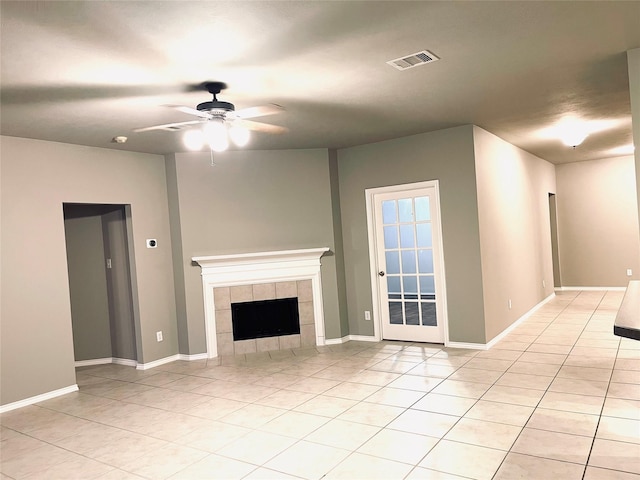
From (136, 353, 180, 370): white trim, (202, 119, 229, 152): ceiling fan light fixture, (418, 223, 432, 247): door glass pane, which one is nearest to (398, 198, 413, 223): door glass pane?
(418, 223, 432, 247): door glass pane

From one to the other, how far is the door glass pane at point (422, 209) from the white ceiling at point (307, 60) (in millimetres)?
1165

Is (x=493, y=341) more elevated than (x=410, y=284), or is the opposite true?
(x=410, y=284)

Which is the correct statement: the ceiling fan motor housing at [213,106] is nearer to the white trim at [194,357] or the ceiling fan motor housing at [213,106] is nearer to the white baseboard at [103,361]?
the white trim at [194,357]

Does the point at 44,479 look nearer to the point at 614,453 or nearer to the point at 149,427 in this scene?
the point at 149,427

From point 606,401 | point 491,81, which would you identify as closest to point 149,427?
point 606,401

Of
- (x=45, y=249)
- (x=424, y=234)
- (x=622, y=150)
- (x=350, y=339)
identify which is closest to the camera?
(x=45, y=249)

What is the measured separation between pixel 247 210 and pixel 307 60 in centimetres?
310

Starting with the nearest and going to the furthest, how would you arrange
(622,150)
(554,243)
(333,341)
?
(333,341)
(622,150)
(554,243)

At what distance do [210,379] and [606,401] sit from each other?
357cm

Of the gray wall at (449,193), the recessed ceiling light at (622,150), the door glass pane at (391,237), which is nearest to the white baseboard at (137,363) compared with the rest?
the gray wall at (449,193)

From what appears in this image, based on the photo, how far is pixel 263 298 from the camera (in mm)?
5859

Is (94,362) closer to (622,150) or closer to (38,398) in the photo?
(38,398)

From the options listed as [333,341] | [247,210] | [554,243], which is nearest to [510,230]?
[333,341]

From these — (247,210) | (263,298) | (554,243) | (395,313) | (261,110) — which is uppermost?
(261,110)
